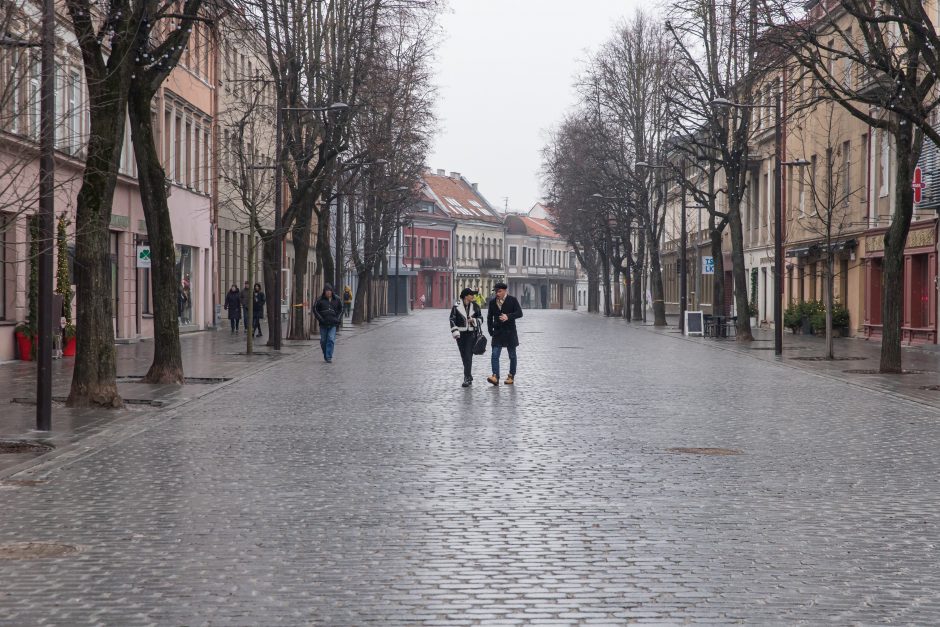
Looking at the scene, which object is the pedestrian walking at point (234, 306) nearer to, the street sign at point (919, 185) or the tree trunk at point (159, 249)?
the street sign at point (919, 185)

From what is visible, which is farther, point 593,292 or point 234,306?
point 593,292

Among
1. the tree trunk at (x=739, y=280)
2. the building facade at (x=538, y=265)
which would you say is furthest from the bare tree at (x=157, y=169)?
the building facade at (x=538, y=265)

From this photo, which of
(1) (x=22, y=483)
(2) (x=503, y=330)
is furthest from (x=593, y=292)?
(1) (x=22, y=483)

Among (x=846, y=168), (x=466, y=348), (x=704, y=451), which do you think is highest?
(x=846, y=168)

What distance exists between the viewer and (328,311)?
1185 inches

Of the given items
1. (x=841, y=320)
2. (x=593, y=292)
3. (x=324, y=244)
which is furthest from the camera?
(x=593, y=292)

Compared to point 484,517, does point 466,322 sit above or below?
above

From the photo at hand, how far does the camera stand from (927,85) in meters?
22.8

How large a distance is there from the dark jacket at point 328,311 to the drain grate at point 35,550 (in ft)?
70.8

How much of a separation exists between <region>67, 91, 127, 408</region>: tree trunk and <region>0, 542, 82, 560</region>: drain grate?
920 cm

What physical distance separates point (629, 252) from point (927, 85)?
48.0 metres

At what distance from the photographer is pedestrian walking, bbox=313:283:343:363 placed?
29.7 m

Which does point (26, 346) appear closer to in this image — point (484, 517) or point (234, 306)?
point (234, 306)

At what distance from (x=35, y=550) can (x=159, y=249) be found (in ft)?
44.4
